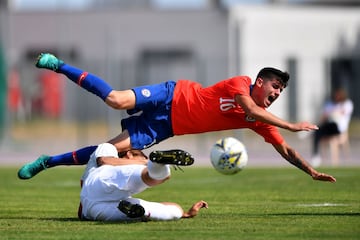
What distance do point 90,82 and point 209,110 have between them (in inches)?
63.3

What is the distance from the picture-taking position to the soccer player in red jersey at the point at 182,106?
41.4 feet

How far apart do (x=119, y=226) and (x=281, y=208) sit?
318cm

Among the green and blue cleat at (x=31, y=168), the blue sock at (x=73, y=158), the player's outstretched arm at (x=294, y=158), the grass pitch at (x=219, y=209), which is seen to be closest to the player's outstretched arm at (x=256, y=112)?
the player's outstretched arm at (x=294, y=158)

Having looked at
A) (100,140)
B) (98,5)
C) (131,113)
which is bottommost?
(100,140)

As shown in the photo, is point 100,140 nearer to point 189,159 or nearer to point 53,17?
point 53,17

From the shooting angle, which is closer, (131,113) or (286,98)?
(131,113)

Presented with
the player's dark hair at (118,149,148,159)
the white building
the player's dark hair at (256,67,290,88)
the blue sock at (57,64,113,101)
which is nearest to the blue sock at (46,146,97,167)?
the player's dark hair at (118,149,148,159)

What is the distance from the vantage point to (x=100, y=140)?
35094 mm

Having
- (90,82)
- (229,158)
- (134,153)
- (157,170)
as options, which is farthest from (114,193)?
(90,82)

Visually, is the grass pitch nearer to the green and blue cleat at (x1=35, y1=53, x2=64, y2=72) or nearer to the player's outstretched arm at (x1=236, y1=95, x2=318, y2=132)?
the player's outstretched arm at (x1=236, y1=95, x2=318, y2=132)

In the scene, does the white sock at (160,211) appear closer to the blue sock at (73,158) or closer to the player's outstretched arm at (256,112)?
the player's outstretched arm at (256,112)

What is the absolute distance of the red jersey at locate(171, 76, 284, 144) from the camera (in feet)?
42.3

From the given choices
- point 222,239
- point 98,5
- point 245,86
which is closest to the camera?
point 222,239

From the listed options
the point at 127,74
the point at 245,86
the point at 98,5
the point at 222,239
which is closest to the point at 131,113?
the point at 245,86
